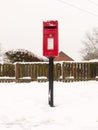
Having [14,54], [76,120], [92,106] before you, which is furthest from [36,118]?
[14,54]

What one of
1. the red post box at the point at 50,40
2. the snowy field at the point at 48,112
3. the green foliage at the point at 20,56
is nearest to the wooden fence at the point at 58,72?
the snowy field at the point at 48,112

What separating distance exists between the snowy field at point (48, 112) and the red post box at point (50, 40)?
1427 mm

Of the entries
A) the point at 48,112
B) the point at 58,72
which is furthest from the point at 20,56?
the point at 48,112

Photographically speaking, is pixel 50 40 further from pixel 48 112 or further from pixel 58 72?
pixel 58 72

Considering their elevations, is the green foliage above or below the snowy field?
above

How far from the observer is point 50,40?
11.1 m

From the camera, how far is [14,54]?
3331 cm

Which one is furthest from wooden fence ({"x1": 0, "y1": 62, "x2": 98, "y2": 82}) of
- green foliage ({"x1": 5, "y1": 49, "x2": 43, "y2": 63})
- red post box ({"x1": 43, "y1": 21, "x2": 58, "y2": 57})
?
red post box ({"x1": 43, "y1": 21, "x2": 58, "y2": 57})

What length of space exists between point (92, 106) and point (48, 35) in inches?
91.6

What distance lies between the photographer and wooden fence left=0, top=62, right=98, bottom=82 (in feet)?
73.0

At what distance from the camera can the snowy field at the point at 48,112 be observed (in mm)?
8451

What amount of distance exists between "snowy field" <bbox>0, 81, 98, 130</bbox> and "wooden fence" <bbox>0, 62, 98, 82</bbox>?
920cm

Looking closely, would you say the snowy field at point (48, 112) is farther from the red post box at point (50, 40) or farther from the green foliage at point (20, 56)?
the green foliage at point (20, 56)

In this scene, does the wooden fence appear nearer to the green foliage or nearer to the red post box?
the green foliage
